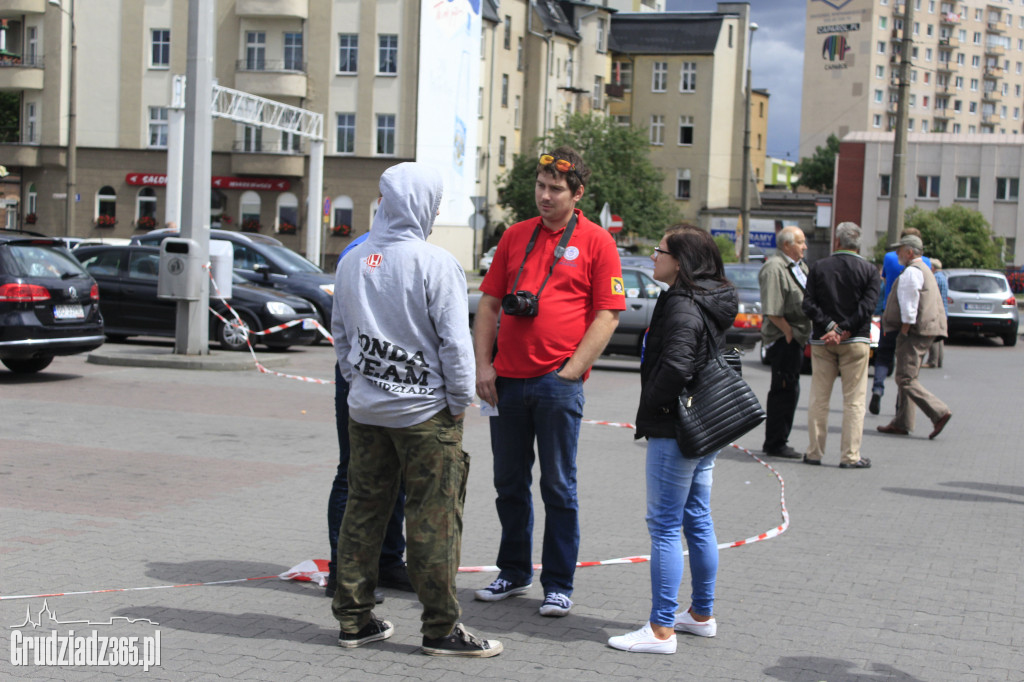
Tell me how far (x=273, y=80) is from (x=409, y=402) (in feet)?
156

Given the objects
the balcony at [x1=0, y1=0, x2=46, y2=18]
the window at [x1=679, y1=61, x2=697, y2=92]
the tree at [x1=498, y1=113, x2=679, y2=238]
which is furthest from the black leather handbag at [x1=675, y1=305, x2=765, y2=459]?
the window at [x1=679, y1=61, x2=697, y2=92]

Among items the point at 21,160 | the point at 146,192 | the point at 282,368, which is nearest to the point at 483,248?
the point at 146,192

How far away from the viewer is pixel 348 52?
5012 cm

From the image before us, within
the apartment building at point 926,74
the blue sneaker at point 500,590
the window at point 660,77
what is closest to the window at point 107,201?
the window at point 660,77

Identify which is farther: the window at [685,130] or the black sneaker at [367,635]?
the window at [685,130]

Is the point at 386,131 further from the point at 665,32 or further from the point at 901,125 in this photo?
the point at 665,32

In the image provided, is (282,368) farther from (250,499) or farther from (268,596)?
(268,596)

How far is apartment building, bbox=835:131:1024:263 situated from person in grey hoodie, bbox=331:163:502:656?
2683 inches

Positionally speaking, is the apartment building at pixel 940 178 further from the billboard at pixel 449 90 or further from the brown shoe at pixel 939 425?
the brown shoe at pixel 939 425

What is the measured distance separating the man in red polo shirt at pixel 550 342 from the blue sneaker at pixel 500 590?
215mm

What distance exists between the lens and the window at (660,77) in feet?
254

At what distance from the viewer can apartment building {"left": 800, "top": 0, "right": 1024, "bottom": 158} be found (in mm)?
110000

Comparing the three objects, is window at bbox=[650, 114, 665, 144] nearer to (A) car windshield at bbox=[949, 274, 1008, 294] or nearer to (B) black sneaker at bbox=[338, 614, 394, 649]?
(A) car windshield at bbox=[949, 274, 1008, 294]

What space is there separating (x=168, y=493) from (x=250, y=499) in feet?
1.82
